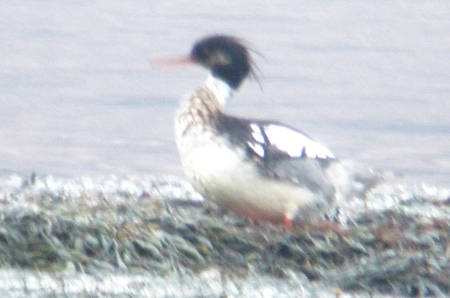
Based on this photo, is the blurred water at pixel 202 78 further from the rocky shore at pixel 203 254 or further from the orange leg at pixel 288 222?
the rocky shore at pixel 203 254

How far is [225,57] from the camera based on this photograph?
7719mm

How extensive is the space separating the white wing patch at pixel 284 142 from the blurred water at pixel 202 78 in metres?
3.86

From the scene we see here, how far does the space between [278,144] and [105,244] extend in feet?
4.34

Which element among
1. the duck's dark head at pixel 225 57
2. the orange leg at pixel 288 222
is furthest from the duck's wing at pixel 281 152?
the duck's dark head at pixel 225 57

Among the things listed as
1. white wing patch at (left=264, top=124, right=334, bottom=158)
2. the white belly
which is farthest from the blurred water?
the white belly

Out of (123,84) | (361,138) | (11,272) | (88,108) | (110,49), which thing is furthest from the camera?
→ (110,49)

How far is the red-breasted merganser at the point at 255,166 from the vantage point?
22.2 ft

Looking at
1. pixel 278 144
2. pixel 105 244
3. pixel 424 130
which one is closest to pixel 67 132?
pixel 424 130

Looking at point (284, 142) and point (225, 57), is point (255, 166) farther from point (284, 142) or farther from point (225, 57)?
point (225, 57)

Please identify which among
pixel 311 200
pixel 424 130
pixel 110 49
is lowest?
pixel 110 49

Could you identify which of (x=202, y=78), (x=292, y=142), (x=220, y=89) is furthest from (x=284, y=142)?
(x=202, y=78)

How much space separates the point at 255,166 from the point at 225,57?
1.10 metres

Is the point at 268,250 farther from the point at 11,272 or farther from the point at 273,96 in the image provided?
the point at 273,96

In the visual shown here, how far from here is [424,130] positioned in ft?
43.3
